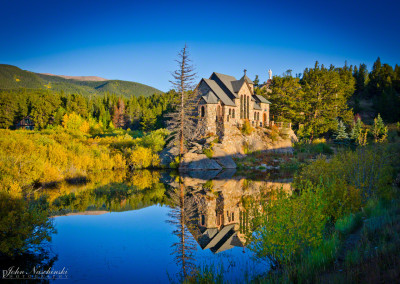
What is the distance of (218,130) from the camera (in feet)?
127

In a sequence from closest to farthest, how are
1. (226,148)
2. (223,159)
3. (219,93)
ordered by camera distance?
(223,159), (226,148), (219,93)

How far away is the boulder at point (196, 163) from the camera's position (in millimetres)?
33219

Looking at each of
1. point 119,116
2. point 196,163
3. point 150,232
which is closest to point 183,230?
point 150,232

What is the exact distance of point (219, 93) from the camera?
1613 inches

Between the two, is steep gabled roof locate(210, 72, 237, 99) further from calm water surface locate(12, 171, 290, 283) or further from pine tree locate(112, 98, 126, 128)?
pine tree locate(112, 98, 126, 128)

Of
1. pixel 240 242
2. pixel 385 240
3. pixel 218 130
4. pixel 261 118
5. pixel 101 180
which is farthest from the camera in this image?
pixel 261 118

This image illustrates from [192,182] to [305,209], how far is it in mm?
17734

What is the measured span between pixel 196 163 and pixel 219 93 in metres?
13.6

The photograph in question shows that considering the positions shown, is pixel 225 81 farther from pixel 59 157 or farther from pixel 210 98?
pixel 59 157

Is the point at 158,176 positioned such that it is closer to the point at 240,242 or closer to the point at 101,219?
the point at 101,219

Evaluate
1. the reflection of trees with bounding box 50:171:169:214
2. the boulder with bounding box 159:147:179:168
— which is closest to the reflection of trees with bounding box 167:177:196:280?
the reflection of trees with bounding box 50:171:169:214

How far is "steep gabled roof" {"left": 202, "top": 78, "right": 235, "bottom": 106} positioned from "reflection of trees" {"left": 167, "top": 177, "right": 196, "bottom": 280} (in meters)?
22.5

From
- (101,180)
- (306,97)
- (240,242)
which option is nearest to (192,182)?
(101,180)

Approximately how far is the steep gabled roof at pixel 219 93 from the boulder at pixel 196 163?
10.6 meters
